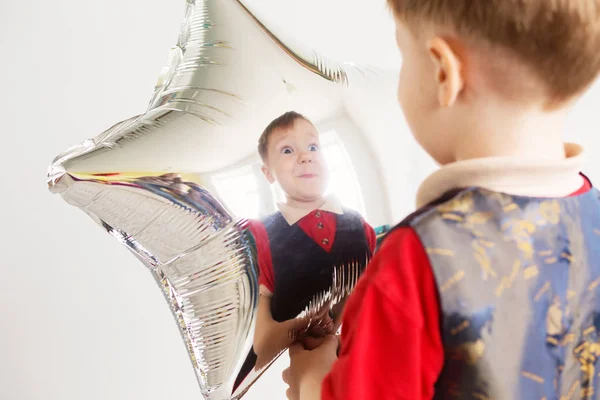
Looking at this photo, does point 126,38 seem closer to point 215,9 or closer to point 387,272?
point 215,9

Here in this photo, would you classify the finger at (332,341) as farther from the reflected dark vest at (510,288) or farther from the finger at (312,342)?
the reflected dark vest at (510,288)

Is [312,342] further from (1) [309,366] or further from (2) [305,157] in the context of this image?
(2) [305,157]

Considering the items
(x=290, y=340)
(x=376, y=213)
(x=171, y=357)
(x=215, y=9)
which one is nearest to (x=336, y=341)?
(x=290, y=340)

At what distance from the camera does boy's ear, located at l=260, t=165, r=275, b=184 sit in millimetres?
593

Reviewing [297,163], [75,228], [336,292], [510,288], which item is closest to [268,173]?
[297,163]

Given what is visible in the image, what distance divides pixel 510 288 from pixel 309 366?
0.91 ft

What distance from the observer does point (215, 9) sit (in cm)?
67

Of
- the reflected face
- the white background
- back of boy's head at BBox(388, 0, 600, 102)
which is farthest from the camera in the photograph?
the white background

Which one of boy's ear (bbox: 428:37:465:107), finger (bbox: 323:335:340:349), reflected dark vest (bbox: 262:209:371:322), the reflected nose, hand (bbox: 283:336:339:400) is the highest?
boy's ear (bbox: 428:37:465:107)

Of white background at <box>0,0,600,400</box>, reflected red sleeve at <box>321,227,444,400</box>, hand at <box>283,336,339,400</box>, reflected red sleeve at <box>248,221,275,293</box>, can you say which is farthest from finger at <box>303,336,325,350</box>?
white background at <box>0,0,600,400</box>

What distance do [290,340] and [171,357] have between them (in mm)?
721

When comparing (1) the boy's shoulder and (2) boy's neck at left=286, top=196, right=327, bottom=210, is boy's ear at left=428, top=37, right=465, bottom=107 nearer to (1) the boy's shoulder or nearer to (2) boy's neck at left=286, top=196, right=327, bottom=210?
(1) the boy's shoulder

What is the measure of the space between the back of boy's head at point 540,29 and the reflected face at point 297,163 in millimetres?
182

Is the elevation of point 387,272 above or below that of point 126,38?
below
